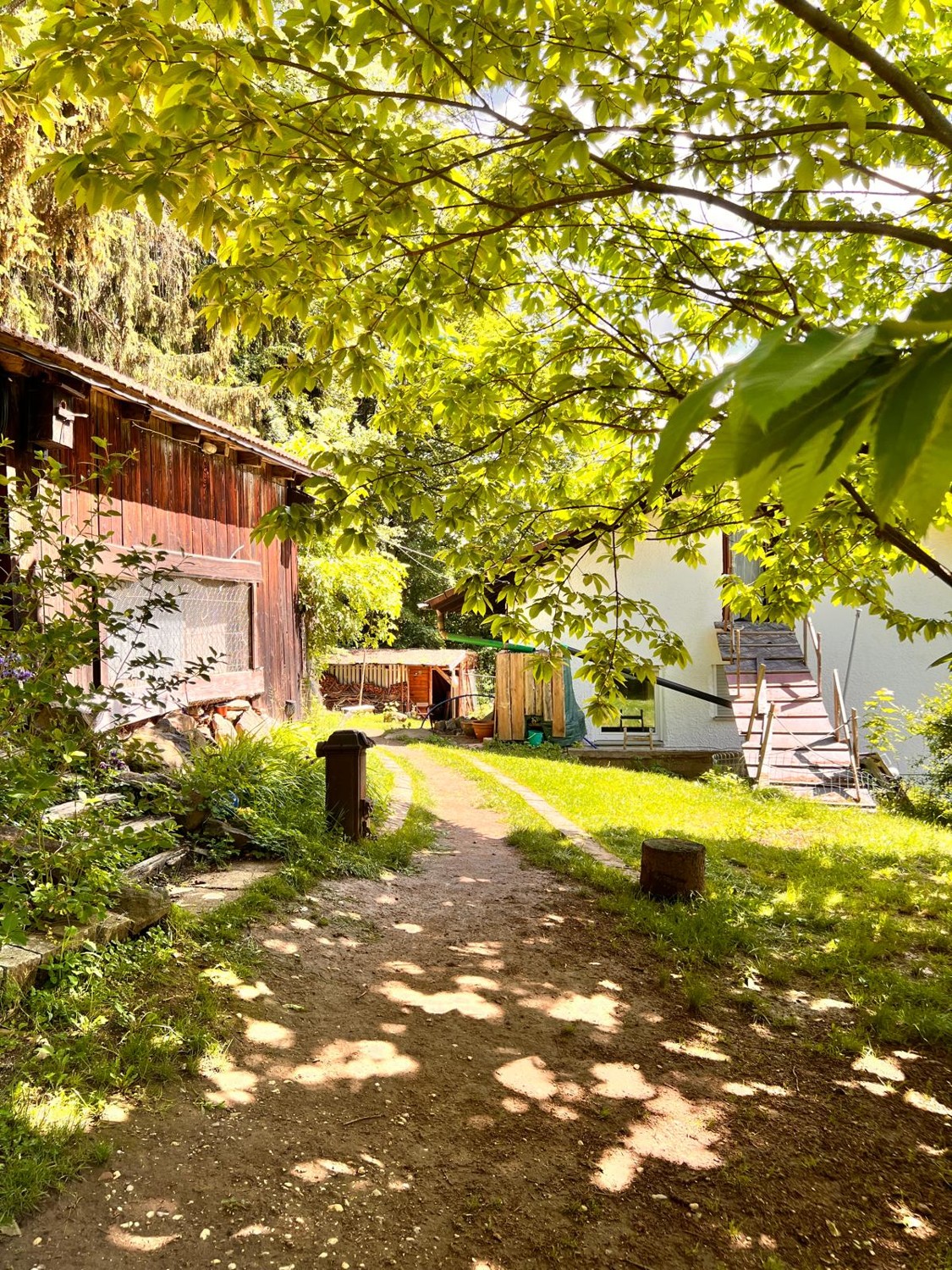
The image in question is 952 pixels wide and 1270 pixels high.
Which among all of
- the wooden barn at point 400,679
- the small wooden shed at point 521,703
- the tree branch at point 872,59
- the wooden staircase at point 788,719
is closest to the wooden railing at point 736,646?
the wooden staircase at point 788,719

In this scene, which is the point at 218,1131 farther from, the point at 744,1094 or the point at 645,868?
the point at 645,868

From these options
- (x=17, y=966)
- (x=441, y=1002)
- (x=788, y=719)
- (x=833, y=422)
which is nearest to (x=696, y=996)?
(x=441, y=1002)

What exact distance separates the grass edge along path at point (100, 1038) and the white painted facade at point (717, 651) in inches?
528

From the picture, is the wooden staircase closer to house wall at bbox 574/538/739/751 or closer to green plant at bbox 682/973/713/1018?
house wall at bbox 574/538/739/751

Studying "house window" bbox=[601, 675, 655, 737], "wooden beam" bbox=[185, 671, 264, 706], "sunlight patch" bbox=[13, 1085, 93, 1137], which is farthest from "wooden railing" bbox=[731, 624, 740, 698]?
"sunlight patch" bbox=[13, 1085, 93, 1137]

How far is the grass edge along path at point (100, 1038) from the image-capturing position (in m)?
2.66

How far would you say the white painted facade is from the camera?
1603 cm

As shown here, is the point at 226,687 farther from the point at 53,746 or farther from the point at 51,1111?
the point at 51,1111

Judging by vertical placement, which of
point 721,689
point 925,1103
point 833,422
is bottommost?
point 925,1103

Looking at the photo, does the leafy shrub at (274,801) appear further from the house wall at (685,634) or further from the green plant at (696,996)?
the house wall at (685,634)

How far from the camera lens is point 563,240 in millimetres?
4824

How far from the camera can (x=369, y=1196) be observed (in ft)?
9.20

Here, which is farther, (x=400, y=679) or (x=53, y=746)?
(x=400, y=679)

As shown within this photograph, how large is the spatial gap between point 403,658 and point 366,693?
2321 mm
